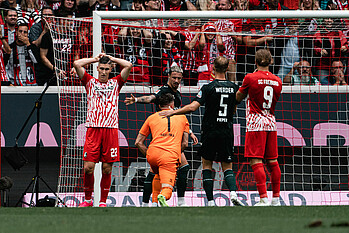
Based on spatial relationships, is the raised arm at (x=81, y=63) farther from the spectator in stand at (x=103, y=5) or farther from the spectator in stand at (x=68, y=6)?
the spectator in stand at (x=103, y=5)

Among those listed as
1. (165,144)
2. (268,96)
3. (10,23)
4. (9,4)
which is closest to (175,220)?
Result: (165,144)

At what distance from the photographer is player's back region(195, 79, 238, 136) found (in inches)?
301

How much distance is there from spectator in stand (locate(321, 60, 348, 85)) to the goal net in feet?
0.05

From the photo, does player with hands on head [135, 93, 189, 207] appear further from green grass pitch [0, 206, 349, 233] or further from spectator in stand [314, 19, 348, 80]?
spectator in stand [314, 19, 348, 80]

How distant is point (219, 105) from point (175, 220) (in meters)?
2.90

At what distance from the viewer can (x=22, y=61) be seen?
1061cm

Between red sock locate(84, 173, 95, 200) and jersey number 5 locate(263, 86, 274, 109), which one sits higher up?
jersey number 5 locate(263, 86, 274, 109)

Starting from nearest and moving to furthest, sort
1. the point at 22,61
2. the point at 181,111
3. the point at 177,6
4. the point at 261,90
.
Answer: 1. the point at 181,111
2. the point at 261,90
3. the point at 22,61
4. the point at 177,6

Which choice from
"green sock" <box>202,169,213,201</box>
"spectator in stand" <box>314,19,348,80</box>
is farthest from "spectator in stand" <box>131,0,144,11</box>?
"green sock" <box>202,169,213,201</box>

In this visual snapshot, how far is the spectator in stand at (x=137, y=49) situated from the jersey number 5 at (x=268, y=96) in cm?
307

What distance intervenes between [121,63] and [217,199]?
3.10 m

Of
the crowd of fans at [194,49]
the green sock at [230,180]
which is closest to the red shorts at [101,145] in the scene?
the green sock at [230,180]

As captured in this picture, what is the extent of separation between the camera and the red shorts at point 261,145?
24.6ft

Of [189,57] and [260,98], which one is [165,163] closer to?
[260,98]
